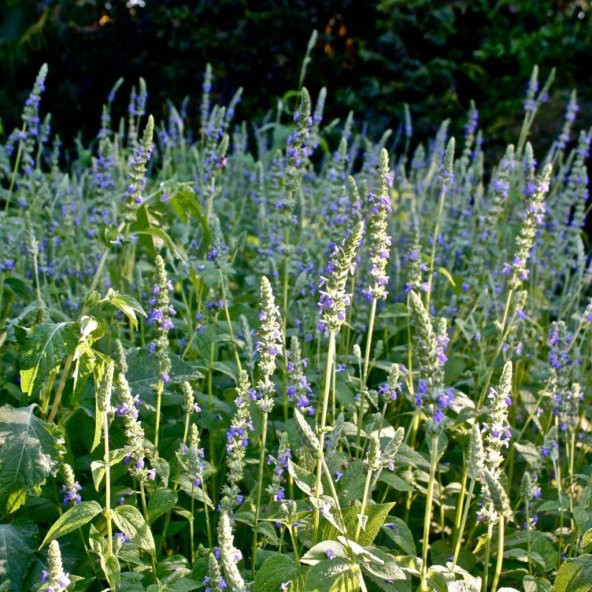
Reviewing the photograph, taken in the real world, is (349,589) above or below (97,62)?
below

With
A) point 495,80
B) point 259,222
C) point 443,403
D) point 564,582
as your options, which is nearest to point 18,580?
point 443,403

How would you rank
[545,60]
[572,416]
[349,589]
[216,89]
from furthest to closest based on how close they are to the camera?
[216,89] < [545,60] < [572,416] < [349,589]

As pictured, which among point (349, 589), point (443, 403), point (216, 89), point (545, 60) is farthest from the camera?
point (216, 89)

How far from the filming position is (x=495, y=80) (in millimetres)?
8469

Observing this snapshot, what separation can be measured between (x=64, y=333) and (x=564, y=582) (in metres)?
1.44

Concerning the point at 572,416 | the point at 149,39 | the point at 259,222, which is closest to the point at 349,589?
the point at 572,416

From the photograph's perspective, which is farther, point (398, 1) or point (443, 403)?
point (398, 1)

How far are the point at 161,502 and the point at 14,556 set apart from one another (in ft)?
1.50

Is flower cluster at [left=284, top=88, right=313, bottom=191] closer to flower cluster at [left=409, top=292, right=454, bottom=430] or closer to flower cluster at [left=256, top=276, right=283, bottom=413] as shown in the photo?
flower cluster at [left=256, top=276, right=283, bottom=413]

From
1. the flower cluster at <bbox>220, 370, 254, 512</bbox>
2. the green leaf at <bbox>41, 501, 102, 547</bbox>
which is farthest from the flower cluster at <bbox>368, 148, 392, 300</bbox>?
the green leaf at <bbox>41, 501, 102, 547</bbox>

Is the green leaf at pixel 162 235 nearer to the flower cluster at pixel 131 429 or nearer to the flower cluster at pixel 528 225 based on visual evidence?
the flower cluster at pixel 131 429

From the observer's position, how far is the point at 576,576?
2.10m

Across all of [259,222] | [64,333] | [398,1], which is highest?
[398,1]

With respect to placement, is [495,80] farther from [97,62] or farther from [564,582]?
[564,582]
